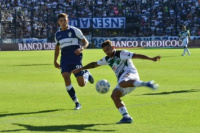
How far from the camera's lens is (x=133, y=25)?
194 ft

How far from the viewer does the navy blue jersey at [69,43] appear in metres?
13.5

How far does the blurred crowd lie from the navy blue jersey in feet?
149

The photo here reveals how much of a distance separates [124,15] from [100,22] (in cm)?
288

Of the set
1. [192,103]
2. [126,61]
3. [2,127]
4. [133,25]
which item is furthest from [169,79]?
[133,25]

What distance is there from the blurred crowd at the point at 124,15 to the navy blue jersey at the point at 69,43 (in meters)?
45.4

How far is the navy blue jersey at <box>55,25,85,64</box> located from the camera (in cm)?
1355

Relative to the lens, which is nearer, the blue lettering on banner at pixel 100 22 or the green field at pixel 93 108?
the green field at pixel 93 108

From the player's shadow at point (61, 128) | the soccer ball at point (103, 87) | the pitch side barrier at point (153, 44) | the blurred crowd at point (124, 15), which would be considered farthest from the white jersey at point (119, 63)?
the blurred crowd at point (124, 15)

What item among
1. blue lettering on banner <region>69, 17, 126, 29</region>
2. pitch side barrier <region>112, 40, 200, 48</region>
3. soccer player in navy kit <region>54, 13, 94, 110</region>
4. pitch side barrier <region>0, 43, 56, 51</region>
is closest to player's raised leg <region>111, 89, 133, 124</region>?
soccer player in navy kit <region>54, 13, 94, 110</region>

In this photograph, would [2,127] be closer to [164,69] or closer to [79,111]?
[79,111]

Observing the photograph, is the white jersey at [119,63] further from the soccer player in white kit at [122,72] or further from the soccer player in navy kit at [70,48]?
the soccer player in navy kit at [70,48]

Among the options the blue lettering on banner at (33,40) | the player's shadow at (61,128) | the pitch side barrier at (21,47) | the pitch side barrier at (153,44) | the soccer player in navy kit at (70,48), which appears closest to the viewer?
the player's shadow at (61,128)

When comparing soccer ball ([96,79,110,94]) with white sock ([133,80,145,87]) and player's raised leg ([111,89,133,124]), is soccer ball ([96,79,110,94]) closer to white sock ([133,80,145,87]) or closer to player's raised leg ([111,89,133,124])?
player's raised leg ([111,89,133,124])

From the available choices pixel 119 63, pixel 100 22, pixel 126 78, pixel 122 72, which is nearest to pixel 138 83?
pixel 126 78
